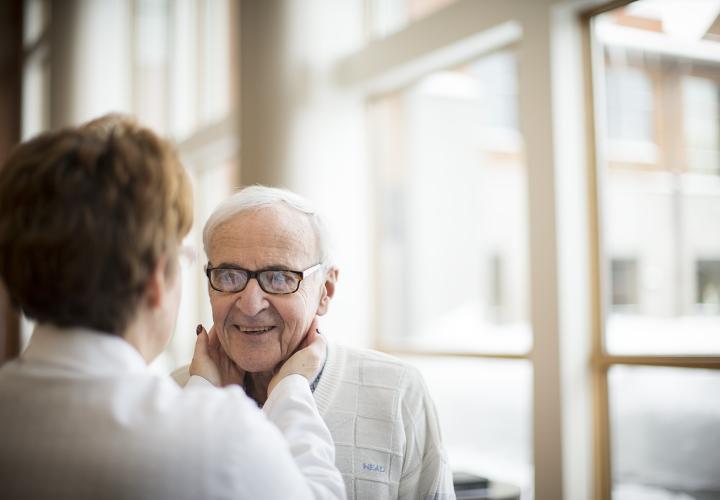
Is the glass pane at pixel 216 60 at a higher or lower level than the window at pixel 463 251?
higher

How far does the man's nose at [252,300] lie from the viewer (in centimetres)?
168

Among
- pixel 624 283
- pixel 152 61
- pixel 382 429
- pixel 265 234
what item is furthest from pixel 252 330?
pixel 152 61

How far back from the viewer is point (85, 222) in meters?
0.99

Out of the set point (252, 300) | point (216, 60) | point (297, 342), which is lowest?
point (297, 342)

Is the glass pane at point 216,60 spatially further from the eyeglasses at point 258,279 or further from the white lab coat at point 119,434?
the white lab coat at point 119,434

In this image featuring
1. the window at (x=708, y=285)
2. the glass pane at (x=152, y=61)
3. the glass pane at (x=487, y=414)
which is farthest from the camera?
the glass pane at (x=152, y=61)

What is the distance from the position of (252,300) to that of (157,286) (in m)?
0.62

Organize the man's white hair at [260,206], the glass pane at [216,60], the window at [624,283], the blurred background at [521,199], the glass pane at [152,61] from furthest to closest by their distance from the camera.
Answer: the glass pane at [152,61] → the glass pane at [216,60] → the window at [624,283] → the blurred background at [521,199] → the man's white hair at [260,206]

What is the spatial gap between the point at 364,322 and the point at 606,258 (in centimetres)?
146

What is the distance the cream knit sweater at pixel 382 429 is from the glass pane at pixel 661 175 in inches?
39.0

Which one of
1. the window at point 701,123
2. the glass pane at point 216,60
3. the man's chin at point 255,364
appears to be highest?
the glass pane at point 216,60

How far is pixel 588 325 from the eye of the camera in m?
2.46

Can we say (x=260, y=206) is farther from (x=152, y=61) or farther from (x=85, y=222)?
(x=152, y=61)

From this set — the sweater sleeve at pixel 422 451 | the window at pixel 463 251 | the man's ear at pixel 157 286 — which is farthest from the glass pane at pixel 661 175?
the man's ear at pixel 157 286
